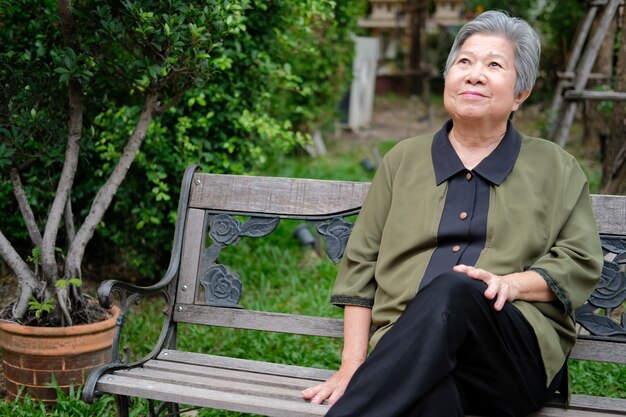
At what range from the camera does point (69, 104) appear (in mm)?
3891

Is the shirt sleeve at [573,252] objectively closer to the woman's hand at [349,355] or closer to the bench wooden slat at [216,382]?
the woman's hand at [349,355]

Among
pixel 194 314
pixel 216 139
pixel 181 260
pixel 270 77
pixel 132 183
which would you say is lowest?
pixel 194 314

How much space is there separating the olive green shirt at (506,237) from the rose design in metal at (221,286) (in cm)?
54

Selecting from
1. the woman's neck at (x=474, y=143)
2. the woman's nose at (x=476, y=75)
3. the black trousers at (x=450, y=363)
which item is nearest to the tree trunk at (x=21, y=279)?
the black trousers at (x=450, y=363)

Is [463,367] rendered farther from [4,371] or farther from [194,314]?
[4,371]

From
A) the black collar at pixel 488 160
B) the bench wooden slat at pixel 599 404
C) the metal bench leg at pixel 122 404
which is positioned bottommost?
the metal bench leg at pixel 122 404

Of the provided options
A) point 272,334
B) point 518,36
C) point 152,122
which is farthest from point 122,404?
point 152,122

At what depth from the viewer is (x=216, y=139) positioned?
4.80 m

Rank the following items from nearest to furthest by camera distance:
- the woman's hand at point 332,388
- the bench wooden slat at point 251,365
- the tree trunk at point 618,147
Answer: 1. the woman's hand at point 332,388
2. the bench wooden slat at point 251,365
3. the tree trunk at point 618,147

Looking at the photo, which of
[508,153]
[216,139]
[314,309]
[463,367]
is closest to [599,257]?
[508,153]

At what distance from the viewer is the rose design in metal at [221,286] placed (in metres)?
3.26

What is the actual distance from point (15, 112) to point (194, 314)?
1.31 meters

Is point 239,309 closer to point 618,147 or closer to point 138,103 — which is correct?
point 138,103

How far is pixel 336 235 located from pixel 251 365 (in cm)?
59
